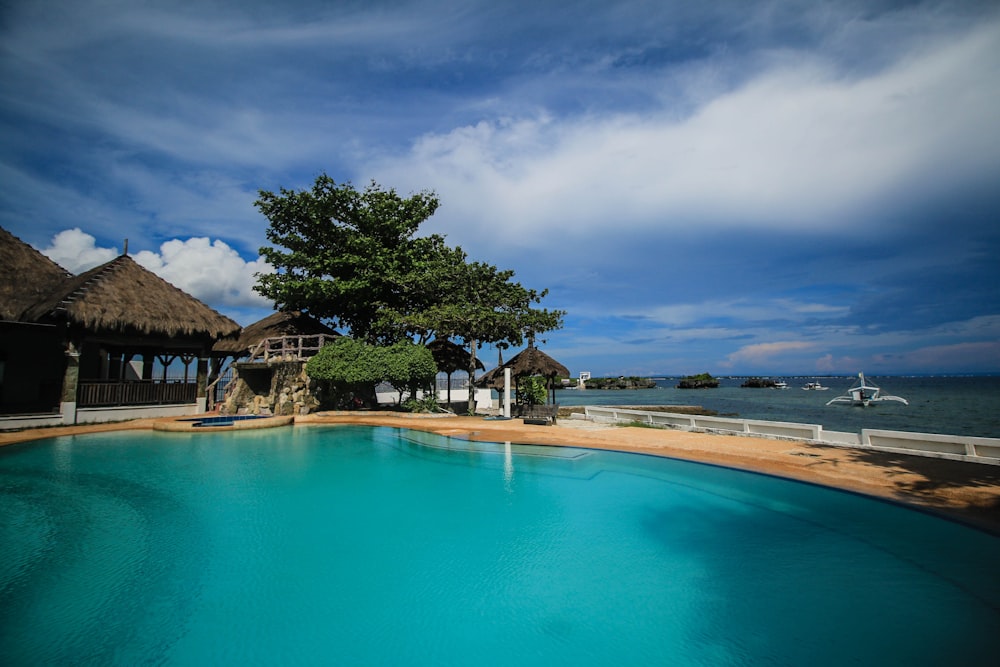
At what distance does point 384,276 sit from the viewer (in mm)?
21562

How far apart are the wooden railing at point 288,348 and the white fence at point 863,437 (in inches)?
536

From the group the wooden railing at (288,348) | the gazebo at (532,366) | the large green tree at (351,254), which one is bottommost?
the gazebo at (532,366)

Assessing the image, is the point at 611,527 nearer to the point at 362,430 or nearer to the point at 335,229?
the point at 362,430


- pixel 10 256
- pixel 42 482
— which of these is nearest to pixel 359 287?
pixel 10 256

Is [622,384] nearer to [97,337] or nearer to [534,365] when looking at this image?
[534,365]

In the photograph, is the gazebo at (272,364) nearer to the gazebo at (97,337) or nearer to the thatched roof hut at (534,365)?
the gazebo at (97,337)

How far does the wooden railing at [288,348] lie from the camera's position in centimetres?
1980

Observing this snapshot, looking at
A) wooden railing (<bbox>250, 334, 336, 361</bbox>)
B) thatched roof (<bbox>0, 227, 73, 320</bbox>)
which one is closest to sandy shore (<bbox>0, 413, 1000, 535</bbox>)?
thatched roof (<bbox>0, 227, 73, 320</bbox>)

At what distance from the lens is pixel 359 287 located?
21.0 m

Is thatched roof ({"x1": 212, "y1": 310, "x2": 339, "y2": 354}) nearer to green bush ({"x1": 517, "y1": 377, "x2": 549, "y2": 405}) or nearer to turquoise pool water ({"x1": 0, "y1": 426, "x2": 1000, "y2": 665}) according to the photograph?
green bush ({"x1": 517, "y1": 377, "x2": 549, "y2": 405})

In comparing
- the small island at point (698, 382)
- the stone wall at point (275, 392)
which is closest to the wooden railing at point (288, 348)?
the stone wall at point (275, 392)

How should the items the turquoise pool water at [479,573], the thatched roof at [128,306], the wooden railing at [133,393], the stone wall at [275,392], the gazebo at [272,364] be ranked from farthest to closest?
the gazebo at [272,364]
the stone wall at [275,392]
the wooden railing at [133,393]
the thatched roof at [128,306]
the turquoise pool water at [479,573]

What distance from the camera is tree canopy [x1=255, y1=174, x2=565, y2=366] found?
783 inches

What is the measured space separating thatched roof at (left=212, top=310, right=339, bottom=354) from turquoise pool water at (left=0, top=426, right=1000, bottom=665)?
12.3 meters
